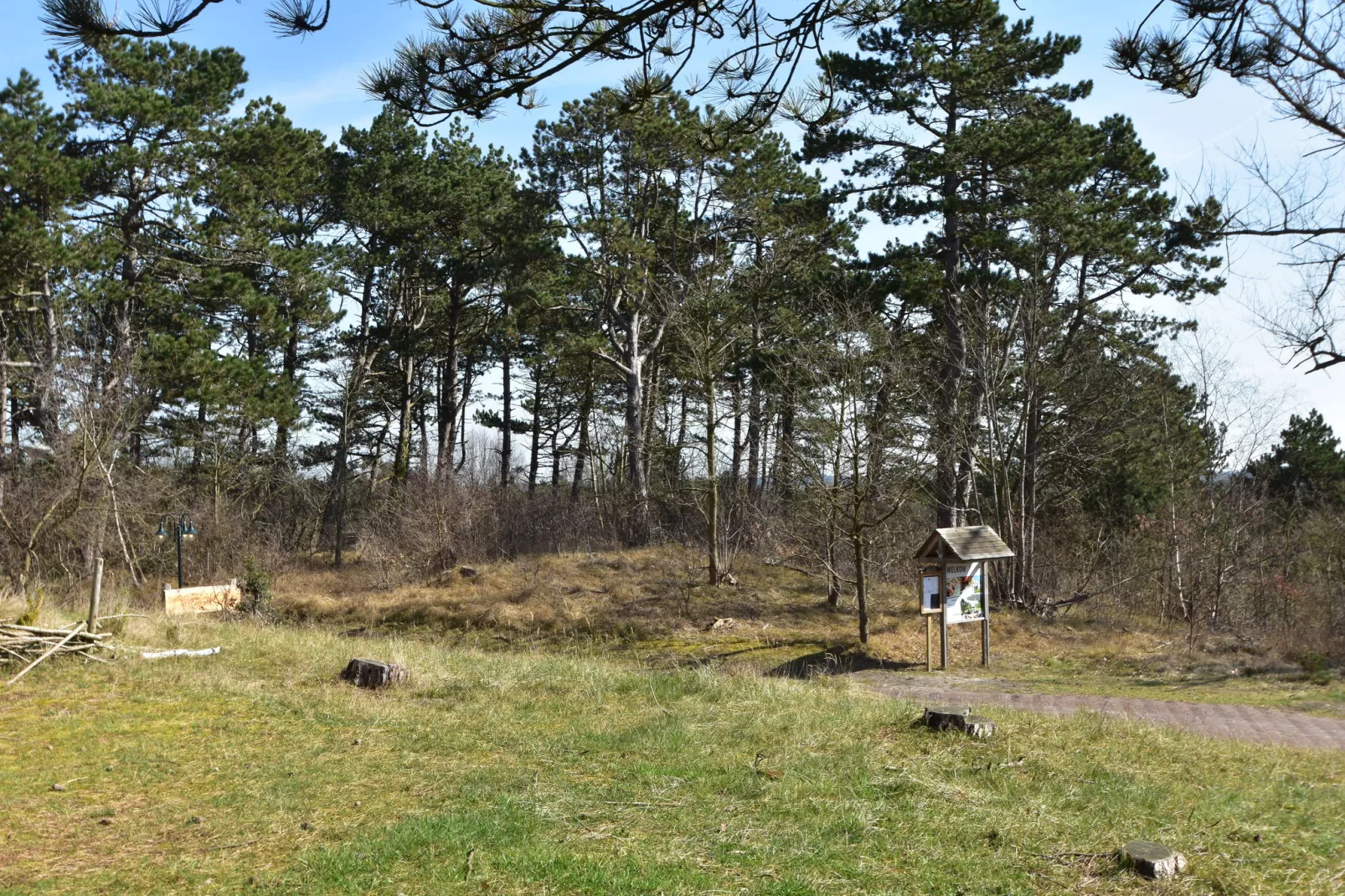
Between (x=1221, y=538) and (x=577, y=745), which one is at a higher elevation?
(x=1221, y=538)

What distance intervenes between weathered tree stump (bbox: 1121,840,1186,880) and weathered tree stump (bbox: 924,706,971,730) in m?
2.89

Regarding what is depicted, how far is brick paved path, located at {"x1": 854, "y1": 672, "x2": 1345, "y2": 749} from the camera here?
31.4 feet

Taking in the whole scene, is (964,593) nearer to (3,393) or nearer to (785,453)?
(785,453)

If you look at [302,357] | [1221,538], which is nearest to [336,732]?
[1221,538]

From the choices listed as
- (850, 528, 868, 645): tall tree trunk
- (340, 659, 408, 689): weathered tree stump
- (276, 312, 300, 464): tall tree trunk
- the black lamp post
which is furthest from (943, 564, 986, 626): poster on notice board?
(276, 312, 300, 464): tall tree trunk

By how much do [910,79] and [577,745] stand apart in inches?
692

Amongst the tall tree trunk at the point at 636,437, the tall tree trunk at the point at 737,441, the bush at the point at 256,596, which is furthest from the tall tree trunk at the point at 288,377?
the tall tree trunk at the point at 737,441

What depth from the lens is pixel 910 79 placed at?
21.2 meters

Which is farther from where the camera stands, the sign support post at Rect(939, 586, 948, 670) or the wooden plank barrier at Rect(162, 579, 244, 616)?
the wooden plank barrier at Rect(162, 579, 244, 616)

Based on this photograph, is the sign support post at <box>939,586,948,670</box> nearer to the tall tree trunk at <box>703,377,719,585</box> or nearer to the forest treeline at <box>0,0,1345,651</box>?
the forest treeline at <box>0,0,1345,651</box>

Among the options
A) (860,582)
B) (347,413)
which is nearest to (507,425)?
(347,413)

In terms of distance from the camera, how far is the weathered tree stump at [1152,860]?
5062mm

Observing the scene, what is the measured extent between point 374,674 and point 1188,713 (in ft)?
28.5

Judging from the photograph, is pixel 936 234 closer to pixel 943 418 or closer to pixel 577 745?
pixel 943 418
